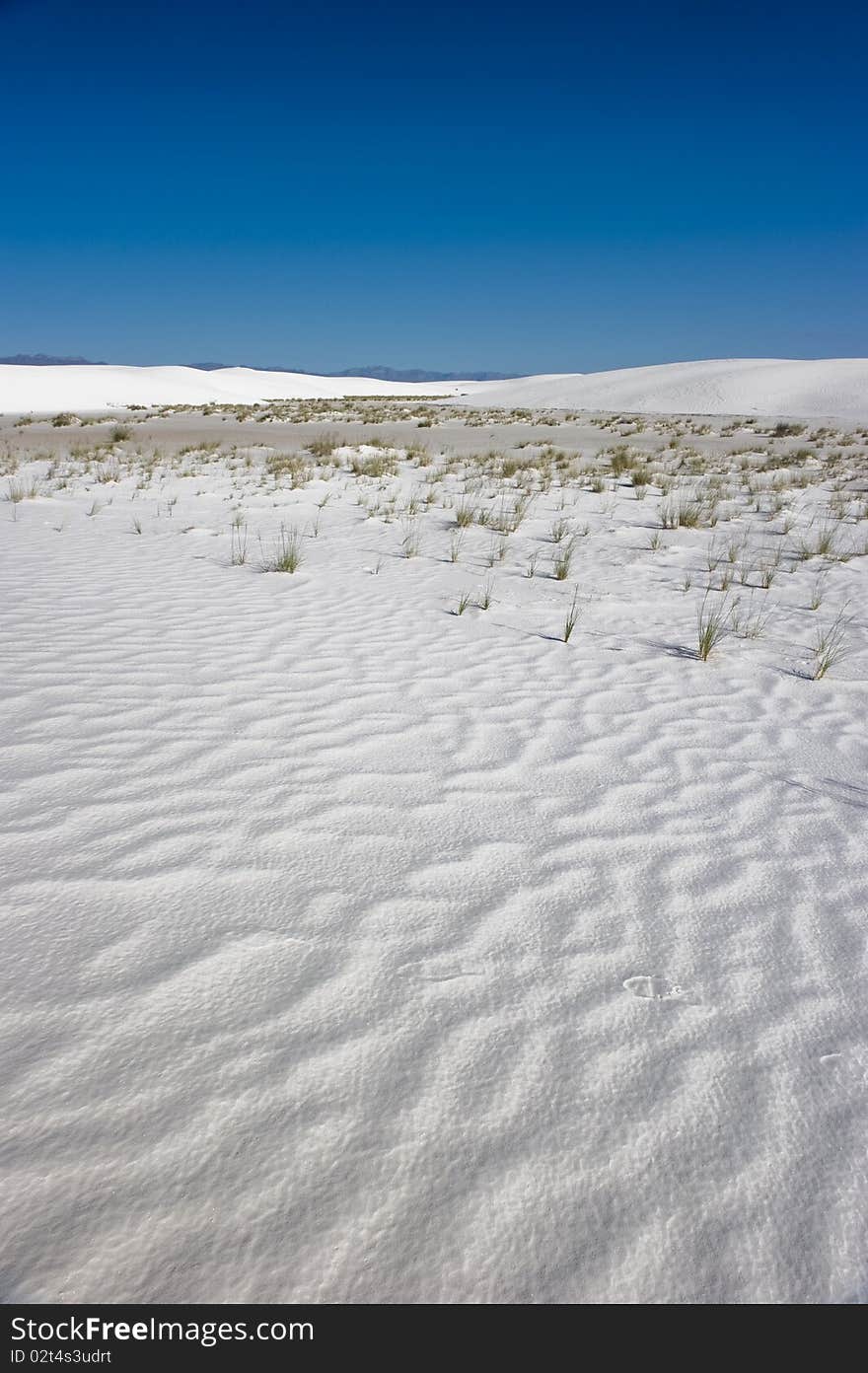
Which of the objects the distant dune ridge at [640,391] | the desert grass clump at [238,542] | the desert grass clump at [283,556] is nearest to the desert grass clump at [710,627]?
the desert grass clump at [283,556]

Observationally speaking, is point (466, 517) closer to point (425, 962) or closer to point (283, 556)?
point (283, 556)

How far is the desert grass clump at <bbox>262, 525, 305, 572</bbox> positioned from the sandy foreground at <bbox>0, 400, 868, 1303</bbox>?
1.28m

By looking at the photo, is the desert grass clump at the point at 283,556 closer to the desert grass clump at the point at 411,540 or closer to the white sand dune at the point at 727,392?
the desert grass clump at the point at 411,540

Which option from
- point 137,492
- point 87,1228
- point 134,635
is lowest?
point 87,1228

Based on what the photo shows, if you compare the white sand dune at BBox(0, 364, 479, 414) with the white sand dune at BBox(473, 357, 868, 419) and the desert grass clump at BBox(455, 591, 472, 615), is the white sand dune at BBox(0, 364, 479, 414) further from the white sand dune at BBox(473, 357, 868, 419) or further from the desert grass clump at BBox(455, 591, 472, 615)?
the desert grass clump at BBox(455, 591, 472, 615)

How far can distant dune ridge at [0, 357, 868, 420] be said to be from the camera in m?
40.8

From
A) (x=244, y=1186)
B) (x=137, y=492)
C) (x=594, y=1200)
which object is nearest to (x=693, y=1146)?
(x=594, y=1200)

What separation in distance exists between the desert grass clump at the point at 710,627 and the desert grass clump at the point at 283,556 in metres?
3.26

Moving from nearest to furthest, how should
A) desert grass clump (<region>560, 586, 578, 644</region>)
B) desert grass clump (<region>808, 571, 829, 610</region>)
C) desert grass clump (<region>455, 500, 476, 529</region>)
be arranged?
desert grass clump (<region>560, 586, 578, 644</region>) < desert grass clump (<region>808, 571, 829, 610</region>) < desert grass clump (<region>455, 500, 476, 529</region>)

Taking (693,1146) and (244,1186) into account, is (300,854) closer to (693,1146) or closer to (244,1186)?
(244,1186)

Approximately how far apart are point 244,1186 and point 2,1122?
1.58 ft

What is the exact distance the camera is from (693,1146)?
1.48 meters

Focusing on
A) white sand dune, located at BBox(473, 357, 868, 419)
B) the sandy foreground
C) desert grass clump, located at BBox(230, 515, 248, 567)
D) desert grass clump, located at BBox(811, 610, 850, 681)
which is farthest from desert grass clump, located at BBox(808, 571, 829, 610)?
white sand dune, located at BBox(473, 357, 868, 419)

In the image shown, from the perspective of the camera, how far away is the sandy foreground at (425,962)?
4.19 feet
